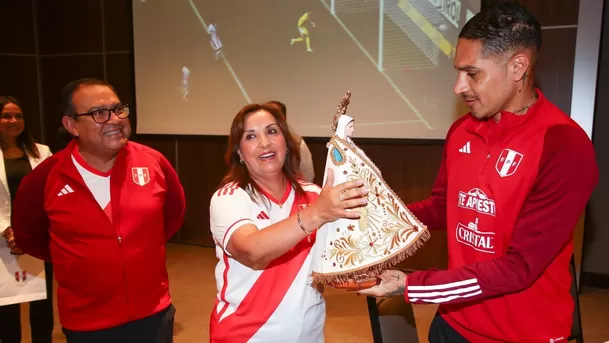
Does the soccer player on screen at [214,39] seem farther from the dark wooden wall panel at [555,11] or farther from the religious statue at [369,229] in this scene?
the religious statue at [369,229]

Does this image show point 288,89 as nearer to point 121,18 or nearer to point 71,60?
point 121,18

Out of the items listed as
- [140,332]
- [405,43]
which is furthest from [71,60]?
[140,332]

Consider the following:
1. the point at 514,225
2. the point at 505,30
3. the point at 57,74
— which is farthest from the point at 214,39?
the point at 514,225

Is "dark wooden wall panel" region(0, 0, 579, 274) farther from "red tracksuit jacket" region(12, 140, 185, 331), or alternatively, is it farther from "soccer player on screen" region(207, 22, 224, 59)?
"red tracksuit jacket" region(12, 140, 185, 331)

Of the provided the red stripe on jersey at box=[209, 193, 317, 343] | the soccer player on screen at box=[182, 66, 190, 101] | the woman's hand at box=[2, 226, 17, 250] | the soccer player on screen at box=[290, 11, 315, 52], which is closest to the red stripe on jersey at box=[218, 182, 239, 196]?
the red stripe on jersey at box=[209, 193, 317, 343]

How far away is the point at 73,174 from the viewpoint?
1894mm

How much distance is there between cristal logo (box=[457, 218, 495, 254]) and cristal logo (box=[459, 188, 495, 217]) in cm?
4

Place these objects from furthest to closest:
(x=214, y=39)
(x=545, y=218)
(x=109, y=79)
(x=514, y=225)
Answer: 1. (x=109, y=79)
2. (x=214, y=39)
3. (x=514, y=225)
4. (x=545, y=218)

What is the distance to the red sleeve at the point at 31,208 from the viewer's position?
77.9 inches

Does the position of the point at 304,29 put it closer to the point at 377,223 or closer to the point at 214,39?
the point at 214,39

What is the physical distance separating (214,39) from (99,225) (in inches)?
162

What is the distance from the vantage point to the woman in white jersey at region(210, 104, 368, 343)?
1449mm

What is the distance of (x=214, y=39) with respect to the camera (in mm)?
5594

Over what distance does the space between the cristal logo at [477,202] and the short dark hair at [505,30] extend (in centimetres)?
39
